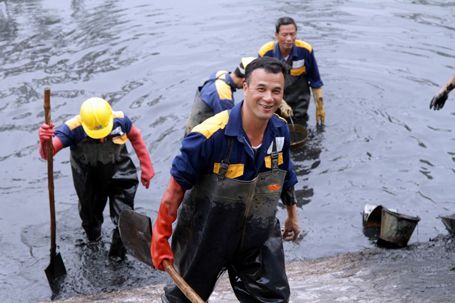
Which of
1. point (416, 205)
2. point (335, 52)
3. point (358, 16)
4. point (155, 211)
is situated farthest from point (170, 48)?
point (416, 205)

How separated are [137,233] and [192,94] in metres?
7.02

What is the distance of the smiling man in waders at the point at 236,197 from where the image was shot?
13.9 feet

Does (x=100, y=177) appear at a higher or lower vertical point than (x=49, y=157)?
lower

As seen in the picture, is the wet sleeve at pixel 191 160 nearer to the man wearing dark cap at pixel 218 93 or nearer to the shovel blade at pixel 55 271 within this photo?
the man wearing dark cap at pixel 218 93

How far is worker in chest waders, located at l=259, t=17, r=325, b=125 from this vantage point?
29.9 feet

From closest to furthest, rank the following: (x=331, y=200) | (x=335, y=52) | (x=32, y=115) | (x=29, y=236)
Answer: (x=29, y=236) < (x=331, y=200) < (x=32, y=115) < (x=335, y=52)

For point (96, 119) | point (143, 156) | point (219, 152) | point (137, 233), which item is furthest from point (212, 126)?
point (143, 156)

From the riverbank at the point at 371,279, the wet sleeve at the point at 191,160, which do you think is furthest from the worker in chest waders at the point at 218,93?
the wet sleeve at the point at 191,160

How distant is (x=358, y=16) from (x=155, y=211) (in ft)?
29.6

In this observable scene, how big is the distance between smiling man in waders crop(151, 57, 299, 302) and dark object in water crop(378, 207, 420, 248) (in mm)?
2635

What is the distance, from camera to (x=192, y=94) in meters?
12.0

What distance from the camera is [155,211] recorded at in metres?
8.56

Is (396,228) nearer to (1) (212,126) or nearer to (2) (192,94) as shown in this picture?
(1) (212,126)

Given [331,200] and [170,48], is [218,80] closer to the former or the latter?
[331,200]
